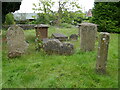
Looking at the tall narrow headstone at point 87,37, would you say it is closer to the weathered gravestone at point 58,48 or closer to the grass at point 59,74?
the weathered gravestone at point 58,48

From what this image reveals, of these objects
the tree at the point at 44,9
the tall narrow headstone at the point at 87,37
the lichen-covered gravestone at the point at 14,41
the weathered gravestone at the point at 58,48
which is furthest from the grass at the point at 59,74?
the tree at the point at 44,9

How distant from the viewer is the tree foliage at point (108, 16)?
11.8 metres

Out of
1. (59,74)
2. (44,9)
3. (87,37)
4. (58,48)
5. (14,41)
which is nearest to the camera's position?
(59,74)

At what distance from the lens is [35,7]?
57.8 feet

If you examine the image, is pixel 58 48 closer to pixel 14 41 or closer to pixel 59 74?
pixel 14 41

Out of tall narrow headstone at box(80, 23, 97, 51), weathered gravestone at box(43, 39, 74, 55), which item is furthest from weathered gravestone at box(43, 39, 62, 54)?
tall narrow headstone at box(80, 23, 97, 51)

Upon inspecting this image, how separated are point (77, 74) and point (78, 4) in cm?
1435

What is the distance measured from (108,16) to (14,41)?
347 inches

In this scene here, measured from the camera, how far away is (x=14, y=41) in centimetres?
576

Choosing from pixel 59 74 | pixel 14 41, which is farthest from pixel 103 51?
pixel 14 41

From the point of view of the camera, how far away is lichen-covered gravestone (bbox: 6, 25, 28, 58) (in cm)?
568

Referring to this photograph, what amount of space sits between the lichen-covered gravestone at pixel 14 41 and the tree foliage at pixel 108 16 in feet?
26.9

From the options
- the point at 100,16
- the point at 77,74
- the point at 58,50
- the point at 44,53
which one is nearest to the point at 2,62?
the point at 44,53

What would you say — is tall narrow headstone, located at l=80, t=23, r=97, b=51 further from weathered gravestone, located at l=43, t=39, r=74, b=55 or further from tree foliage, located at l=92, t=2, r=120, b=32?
tree foliage, located at l=92, t=2, r=120, b=32
